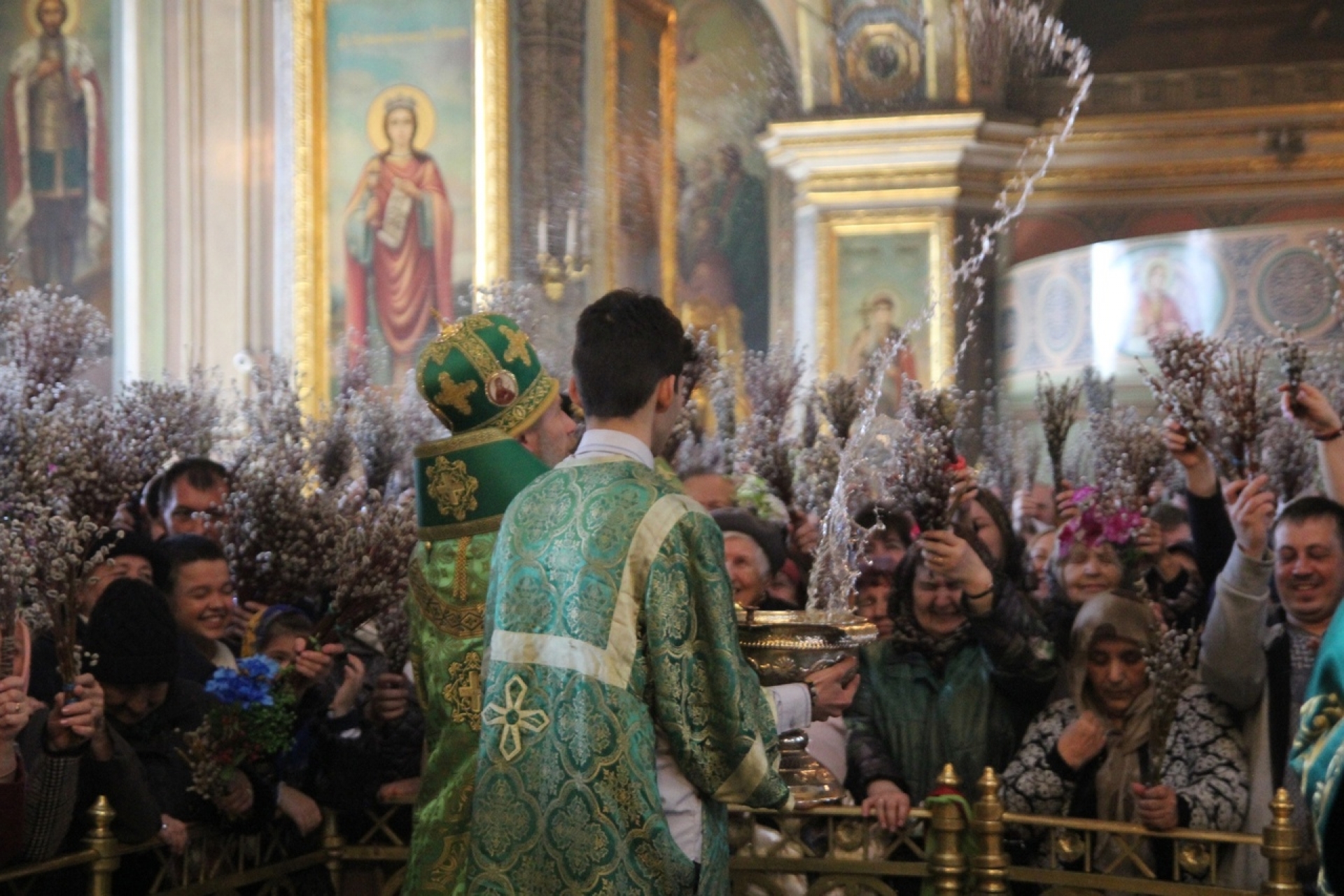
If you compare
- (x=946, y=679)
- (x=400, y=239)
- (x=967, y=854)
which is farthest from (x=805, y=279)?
(x=967, y=854)

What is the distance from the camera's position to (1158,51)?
998 cm

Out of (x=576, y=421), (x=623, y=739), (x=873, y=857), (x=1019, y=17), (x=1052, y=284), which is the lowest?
(x=873, y=857)

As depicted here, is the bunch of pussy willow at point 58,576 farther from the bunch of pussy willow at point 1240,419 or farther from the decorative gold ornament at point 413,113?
the decorative gold ornament at point 413,113

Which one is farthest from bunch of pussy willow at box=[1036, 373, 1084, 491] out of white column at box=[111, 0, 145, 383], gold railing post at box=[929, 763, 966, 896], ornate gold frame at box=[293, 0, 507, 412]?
white column at box=[111, 0, 145, 383]

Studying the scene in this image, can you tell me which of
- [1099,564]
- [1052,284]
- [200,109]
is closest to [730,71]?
[1052,284]

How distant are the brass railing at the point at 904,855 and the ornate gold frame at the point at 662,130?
6.07 m

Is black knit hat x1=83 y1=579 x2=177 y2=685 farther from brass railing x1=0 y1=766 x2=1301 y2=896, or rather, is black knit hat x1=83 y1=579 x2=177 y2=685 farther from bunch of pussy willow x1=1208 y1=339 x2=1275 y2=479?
Answer: bunch of pussy willow x1=1208 y1=339 x2=1275 y2=479

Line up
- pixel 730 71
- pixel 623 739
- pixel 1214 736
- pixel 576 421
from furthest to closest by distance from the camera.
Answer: pixel 730 71
pixel 576 421
pixel 1214 736
pixel 623 739

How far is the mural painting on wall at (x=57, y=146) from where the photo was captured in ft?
34.7

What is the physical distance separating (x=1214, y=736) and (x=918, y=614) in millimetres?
810

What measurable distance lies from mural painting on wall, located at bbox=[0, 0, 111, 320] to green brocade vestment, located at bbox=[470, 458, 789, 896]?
337 inches

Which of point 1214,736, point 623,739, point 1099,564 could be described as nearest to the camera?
point 623,739

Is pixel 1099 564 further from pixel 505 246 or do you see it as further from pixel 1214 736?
pixel 505 246

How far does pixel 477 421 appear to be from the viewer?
147 inches
